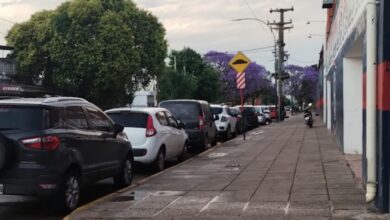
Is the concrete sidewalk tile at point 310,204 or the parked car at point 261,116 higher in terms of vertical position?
Result: the parked car at point 261,116

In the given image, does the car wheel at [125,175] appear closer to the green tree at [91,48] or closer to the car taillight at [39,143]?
the car taillight at [39,143]

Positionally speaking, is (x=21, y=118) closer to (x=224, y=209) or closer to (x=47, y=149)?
(x=47, y=149)

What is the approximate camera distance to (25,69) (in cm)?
4469

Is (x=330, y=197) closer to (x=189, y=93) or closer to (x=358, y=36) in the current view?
(x=358, y=36)

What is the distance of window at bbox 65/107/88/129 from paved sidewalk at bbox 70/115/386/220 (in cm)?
133

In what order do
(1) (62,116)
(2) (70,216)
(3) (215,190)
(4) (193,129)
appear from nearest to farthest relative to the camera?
(2) (70,216), (1) (62,116), (3) (215,190), (4) (193,129)

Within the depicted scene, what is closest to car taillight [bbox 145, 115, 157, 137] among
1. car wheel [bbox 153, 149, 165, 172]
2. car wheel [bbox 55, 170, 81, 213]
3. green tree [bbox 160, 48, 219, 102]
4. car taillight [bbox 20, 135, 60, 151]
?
car wheel [bbox 153, 149, 165, 172]

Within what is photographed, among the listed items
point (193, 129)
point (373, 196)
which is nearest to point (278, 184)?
point (373, 196)

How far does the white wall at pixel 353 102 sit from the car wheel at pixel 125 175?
21.7 feet

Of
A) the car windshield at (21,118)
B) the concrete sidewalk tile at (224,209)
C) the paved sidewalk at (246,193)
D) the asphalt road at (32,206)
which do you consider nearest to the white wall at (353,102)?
the paved sidewalk at (246,193)

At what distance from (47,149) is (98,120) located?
2.19 m

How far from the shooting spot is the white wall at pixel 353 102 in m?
15.3

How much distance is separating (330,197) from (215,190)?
2113 mm

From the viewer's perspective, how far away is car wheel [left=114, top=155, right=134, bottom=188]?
37.8 feet
